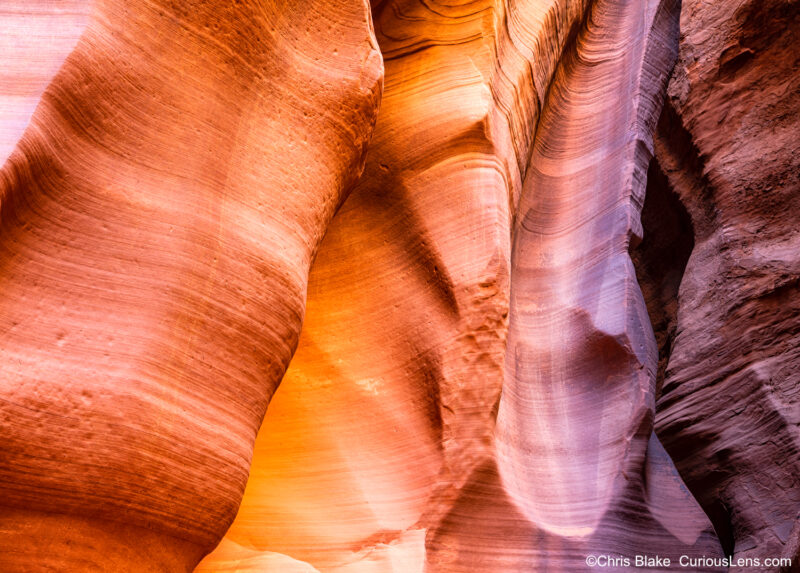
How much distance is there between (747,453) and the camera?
167 inches

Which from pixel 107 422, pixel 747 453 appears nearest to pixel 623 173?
pixel 747 453

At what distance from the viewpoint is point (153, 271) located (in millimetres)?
2375

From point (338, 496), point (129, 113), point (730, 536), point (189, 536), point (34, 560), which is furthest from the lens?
point (730, 536)

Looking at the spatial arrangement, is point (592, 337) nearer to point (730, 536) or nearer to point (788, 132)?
point (730, 536)

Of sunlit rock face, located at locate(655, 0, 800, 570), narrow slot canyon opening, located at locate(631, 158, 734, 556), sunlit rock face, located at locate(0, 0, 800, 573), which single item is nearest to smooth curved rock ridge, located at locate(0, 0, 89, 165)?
sunlit rock face, located at locate(0, 0, 800, 573)

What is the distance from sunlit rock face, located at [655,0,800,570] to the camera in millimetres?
4180

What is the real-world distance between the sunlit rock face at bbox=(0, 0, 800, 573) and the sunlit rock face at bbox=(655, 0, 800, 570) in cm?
2

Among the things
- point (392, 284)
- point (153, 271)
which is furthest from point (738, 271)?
point (153, 271)

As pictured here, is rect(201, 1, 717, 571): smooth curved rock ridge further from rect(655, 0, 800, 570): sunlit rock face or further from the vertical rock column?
rect(655, 0, 800, 570): sunlit rock face

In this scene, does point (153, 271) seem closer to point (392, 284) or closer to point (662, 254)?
point (392, 284)

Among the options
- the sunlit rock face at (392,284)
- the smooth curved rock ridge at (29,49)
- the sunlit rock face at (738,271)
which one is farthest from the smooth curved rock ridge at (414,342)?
the smooth curved rock ridge at (29,49)

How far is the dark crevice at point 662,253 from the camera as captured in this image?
18.8 ft

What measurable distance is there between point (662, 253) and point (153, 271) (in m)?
4.46

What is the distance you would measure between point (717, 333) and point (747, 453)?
2.51 ft
